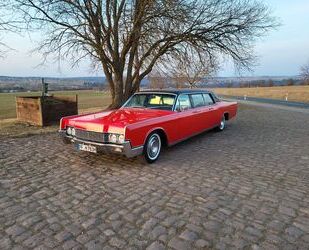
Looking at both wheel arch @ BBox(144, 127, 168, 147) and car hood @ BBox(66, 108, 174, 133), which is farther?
wheel arch @ BBox(144, 127, 168, 147)

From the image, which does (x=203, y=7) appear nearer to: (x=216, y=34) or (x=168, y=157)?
(x=216, y=34)

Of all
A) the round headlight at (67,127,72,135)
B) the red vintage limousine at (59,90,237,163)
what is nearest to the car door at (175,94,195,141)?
the red vintage limousine at (59,90,237,163)

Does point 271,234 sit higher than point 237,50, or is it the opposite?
point 237,50

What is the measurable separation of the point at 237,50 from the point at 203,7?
2640mm

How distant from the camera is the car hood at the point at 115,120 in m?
5.01

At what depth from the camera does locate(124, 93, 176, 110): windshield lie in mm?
6601

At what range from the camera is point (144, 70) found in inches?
546

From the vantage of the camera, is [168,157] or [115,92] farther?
[115,92]

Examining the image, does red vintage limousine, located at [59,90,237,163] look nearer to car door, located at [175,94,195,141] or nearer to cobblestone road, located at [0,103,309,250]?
car door, located at [175,94,195,141]

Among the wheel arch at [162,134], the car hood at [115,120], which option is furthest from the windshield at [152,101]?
the wheel arch at [162,134]

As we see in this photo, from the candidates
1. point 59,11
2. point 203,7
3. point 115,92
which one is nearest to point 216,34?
point 203,7

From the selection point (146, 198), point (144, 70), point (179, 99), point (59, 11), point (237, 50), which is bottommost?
point (146, 198)

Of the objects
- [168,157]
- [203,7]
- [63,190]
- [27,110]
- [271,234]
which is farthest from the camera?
[203,7]

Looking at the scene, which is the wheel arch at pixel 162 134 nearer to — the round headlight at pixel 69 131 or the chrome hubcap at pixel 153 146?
the chrome hubcap at pixel 153 146
